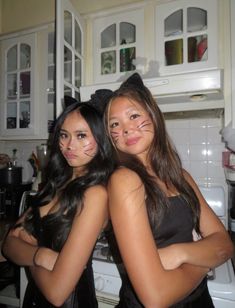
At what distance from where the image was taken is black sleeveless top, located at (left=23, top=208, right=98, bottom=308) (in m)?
0.75

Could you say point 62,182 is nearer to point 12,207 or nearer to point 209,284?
point 209,284

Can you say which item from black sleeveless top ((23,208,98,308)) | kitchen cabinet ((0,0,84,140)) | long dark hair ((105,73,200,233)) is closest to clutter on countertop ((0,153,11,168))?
kitchen cabinet ((0,0,84,140))

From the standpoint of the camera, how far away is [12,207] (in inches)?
65.8

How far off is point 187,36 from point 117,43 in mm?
457

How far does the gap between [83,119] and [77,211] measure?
1.12 ft

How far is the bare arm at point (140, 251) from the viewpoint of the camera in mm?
537

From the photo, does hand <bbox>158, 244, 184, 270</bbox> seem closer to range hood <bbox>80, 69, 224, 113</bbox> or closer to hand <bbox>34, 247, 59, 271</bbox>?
hand <bbox>34, 247, 59, 271</bbox>

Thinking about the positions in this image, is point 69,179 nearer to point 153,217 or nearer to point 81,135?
point 81,135

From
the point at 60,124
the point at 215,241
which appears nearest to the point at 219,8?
the point at 60,124

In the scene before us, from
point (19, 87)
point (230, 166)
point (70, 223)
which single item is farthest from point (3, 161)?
point (230, 166)

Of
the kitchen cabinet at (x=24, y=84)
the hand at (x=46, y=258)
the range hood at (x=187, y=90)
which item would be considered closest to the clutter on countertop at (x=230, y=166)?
the range hood at (x=187, y=90)

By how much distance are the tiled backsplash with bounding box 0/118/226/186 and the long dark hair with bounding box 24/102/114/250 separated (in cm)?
101

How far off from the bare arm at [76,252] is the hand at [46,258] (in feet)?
0.06

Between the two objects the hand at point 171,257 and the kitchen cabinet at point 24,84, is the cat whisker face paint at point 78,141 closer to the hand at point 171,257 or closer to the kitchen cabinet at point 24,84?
the hand at point 171,257
